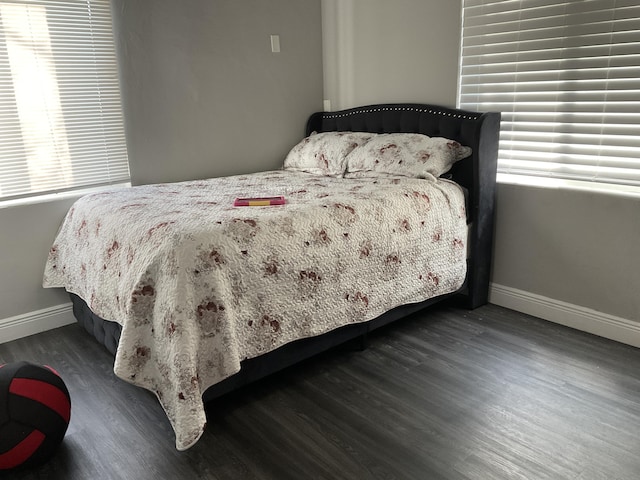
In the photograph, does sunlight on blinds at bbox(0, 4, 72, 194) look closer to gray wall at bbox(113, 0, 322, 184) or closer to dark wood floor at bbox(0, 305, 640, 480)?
gray wall at bbox(113, 0, 322, 184)

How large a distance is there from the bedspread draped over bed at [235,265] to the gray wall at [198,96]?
201 millimetres

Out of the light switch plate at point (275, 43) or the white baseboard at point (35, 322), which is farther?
the light switch plate at point (275, 43)

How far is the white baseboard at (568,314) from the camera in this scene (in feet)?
8.32

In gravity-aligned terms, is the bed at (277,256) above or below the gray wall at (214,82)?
below

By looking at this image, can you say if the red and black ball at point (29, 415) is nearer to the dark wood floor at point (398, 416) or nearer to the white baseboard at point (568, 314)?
the dark wood floor at point (398, 416)

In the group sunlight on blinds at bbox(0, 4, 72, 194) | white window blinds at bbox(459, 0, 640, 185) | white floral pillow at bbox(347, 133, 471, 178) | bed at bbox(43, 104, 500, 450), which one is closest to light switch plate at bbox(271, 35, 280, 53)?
bed at bbox(43, 104, 500, 450)

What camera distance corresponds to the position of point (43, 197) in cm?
288

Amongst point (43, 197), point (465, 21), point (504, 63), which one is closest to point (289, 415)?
point (43, 197)

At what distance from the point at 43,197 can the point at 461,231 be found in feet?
7.92

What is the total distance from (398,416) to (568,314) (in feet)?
4.39

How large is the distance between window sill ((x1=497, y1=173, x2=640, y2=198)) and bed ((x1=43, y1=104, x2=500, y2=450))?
18 centimetres

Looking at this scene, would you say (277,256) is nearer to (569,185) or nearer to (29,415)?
(29,415)

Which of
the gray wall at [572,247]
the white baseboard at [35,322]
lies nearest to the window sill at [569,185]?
the gray wall at [572,247]

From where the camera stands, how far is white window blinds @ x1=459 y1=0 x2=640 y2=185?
7.90 ft
